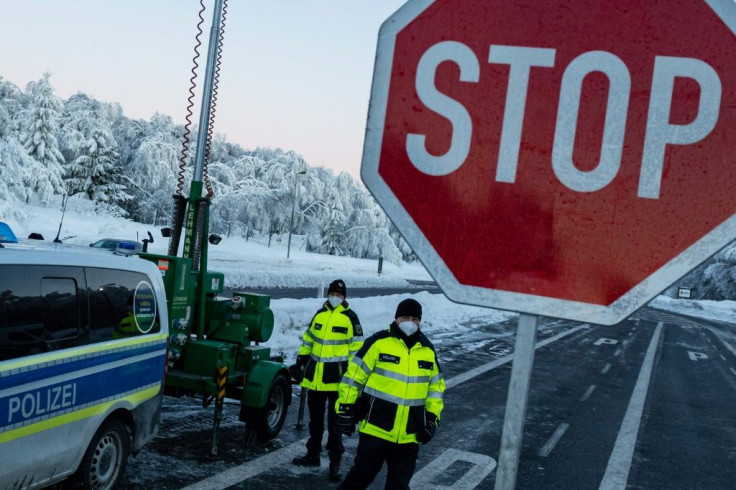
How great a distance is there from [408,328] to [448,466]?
143 inches

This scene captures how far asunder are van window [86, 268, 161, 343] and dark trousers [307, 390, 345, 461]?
2.11 metres

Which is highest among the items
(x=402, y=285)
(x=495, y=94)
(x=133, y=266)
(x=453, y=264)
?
(x=495, y=94)

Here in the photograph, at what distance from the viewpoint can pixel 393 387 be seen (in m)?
5.00

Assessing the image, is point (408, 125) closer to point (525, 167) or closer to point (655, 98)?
point (525, 167)

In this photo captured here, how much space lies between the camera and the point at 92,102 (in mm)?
67562

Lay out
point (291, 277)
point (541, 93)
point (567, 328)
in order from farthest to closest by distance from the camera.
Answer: point (291, 277) → point (567, 328) → point (541, 93)

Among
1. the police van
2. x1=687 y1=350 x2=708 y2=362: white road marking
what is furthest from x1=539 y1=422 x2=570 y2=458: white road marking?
x1=687 y1=350 x2=708 y2=362: white road marking

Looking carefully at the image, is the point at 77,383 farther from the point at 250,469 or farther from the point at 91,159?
the point at 91,159

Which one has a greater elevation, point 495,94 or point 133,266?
point 495,94

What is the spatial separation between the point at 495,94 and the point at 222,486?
593 cm

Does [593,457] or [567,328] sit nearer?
[593,457]

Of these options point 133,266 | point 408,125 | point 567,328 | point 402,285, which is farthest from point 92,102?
point 408,125

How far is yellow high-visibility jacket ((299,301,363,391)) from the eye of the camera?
7.55 meters

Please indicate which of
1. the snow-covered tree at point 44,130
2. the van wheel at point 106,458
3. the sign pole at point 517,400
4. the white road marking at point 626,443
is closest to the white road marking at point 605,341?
the white road marking at point 626,443
